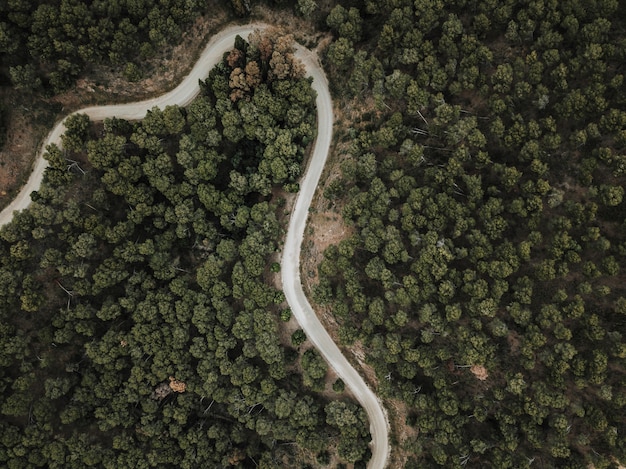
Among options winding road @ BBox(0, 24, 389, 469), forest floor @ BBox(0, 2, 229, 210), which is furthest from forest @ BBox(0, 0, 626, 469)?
forest floor @ BBox(0, 2, 229, 210)

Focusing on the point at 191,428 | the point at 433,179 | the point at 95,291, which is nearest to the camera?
the point at 433,179

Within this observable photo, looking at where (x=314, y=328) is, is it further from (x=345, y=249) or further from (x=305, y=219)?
(x=305, y=219)

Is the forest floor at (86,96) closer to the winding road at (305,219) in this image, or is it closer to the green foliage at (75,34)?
the winding road at (305,219)

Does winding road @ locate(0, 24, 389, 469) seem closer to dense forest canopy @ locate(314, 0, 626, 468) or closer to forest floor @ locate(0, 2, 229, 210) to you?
forest floor @ locate(0, 2, 229, 210)

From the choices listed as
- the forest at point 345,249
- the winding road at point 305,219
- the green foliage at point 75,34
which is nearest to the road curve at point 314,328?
the winding road at point 305,219

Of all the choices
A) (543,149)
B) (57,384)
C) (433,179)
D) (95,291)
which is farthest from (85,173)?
(543,149)

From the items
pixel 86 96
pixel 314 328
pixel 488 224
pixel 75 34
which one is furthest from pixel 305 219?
pixel 75 34

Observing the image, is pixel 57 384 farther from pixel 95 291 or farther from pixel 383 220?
pixel 383 220
